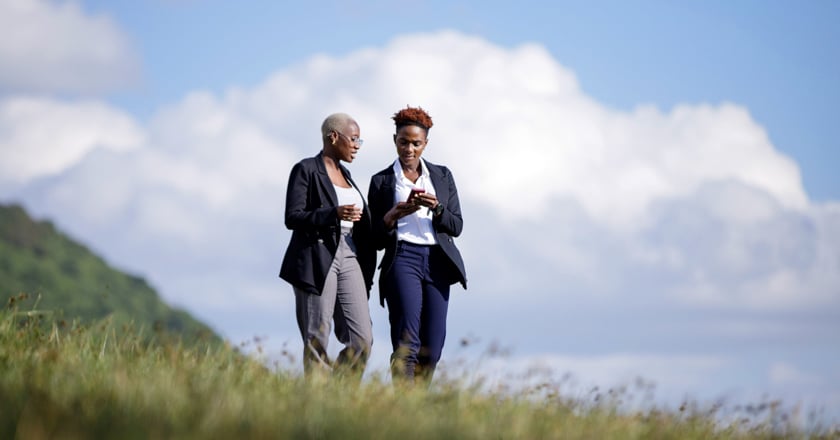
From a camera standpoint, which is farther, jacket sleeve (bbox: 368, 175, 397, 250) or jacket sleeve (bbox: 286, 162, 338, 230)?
jacket sleeve (bbox: 368, 175, 397, 250)

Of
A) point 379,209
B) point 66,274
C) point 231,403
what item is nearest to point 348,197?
point 379,209

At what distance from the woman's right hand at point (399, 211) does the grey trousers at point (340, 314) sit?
0.35 meters

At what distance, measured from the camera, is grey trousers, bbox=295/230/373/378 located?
356 inches

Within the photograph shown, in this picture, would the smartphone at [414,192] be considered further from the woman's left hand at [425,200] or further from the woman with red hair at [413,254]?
the woman with red hair at [413,254]

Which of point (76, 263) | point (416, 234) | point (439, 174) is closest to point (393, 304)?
point (416, 234)

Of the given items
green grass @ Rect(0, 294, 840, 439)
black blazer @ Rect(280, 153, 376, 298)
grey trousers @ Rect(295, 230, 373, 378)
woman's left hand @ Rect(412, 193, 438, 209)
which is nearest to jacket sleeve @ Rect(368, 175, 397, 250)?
black blazer @ Rect(280, 153, 376, 298)

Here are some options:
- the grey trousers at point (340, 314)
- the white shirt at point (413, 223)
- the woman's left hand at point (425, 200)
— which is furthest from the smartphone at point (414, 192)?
the grey trousers at point (340, 314)

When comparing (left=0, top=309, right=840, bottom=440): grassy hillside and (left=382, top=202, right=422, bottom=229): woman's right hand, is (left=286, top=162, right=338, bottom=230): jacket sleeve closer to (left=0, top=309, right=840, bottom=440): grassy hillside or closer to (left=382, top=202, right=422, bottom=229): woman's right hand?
(left=382, top=202, right=422, bottom=229): woman's right hand

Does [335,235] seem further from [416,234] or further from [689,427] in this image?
[689,427]

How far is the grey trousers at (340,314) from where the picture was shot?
9.04 m

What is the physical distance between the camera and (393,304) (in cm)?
939

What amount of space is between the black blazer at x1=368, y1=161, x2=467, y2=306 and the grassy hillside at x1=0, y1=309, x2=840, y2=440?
1471 millimetres

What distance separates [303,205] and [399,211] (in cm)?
77

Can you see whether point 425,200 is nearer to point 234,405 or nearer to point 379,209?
point 379,209
